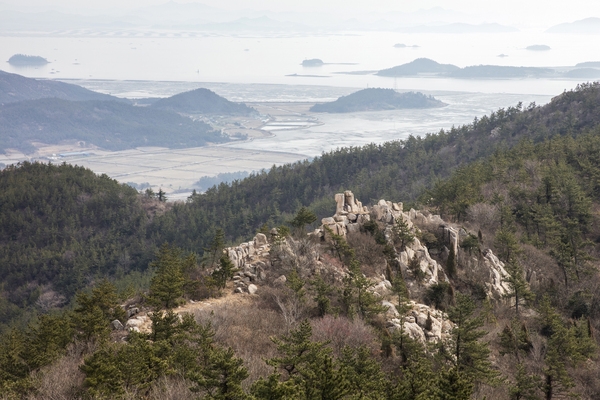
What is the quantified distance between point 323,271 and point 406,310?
252 inches

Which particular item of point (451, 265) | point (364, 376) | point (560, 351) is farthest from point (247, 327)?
point (451, 265)

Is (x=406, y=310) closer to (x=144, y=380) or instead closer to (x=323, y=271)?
(x=323, y=271)

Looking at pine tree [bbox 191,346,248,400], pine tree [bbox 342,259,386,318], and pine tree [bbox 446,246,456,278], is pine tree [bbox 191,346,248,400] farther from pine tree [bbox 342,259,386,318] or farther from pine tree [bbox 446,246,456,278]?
pine tree [bbox 446,246,456,278]

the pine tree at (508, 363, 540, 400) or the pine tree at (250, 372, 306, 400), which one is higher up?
the pine tree at (250, 372, 306, 400)

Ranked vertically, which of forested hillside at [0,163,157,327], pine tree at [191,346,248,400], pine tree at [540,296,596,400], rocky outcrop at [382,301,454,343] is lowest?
forested hillside at [0,163,157,327]

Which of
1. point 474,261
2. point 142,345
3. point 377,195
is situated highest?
point 142,345

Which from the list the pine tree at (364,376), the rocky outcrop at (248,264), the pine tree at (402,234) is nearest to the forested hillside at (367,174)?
the pine tree at (402,234)

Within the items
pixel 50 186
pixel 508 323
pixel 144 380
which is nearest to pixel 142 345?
pixel 144 380

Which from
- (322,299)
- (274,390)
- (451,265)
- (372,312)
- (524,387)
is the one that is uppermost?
(274,390)

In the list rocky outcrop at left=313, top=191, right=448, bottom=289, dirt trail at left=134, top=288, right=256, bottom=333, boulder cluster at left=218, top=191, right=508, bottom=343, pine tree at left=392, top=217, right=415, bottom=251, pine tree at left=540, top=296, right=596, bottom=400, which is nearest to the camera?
pine tree at left=540, top=296, right=596, bottom=400

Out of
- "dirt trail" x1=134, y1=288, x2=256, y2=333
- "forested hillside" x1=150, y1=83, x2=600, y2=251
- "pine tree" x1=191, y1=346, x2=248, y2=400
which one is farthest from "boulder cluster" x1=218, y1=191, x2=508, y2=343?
"forested hillside" x1=150, y1=83, x2=600, y2=251

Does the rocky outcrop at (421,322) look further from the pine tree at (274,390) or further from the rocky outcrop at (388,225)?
the pine tree at (274,390)

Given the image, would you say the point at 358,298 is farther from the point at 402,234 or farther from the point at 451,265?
the point at 451,265

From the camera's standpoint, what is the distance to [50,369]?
19.8 metres
